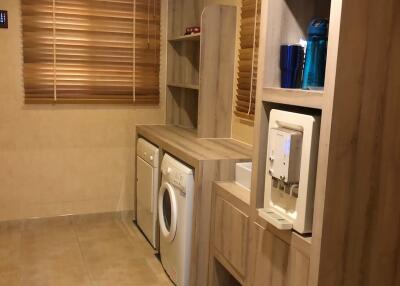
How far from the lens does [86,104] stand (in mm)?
3754

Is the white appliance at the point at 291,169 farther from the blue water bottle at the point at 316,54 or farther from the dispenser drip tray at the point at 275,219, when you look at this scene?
the blue water bottle at the point at 316,54

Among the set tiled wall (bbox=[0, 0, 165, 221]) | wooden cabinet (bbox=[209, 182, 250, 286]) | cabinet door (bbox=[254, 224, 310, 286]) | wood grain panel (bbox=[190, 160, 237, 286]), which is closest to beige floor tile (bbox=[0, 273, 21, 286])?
tiled wall (bbox=[0, 0, 165, 221])

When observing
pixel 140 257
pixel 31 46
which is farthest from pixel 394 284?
pixel 31 46

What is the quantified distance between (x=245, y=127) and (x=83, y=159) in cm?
157

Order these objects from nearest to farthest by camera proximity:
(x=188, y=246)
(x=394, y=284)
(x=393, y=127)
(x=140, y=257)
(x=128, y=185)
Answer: (x=393, y=127) < (x=394, y=284) < (x=188, y=246) < (x=140, y=257) < (x=128, y=185)

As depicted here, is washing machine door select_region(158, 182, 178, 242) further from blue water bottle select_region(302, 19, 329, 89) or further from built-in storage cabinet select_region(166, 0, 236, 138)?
blue water bottle select_region(302, 19, 329, 89)

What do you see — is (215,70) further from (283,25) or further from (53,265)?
(53,265)

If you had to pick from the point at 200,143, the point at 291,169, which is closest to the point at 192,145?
the point at 200,143

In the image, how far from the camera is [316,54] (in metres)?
1.62

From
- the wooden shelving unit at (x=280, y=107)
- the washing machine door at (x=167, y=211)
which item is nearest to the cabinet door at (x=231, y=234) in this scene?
the wooden shelving unit at (x=280, y=107)

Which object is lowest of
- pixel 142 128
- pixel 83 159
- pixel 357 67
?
pixel 83 159

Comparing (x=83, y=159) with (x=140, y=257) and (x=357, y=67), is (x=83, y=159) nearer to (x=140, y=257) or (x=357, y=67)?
(x=140, y=257)

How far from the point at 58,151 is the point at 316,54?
8.99 ft

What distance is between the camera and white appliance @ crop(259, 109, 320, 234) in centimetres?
158
